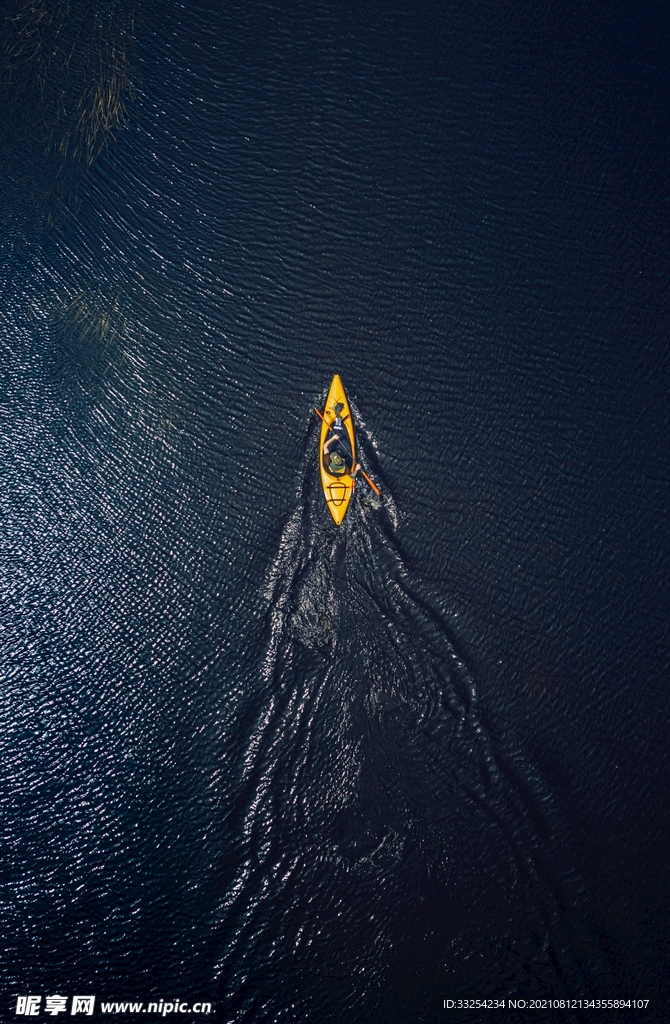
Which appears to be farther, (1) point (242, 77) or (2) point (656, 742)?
(1) point (242, 77)

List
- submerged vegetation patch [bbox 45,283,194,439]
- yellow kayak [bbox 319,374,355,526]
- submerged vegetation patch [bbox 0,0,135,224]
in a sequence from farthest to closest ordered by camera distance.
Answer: submerged vegetation patch [bbox 0,0,135,224] → submerged vegetation patch [bbox 45,283,194,439] → yellow kayak [bbox 319,374,355,526]

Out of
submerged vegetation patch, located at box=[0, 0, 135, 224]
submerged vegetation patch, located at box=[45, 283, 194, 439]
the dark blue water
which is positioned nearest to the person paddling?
the dark blue water

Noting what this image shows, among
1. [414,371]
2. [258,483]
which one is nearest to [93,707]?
[258,483]

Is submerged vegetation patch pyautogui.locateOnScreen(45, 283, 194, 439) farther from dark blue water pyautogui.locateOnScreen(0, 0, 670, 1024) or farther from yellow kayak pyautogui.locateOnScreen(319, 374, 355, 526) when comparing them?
yellow kayak pyautogui.locateOnScreen(319, 374, 355, 526)

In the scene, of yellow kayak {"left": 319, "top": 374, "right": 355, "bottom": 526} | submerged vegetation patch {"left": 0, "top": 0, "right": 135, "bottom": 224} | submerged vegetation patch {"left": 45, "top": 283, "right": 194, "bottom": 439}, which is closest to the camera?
yellow kayak {"left": 319, "top": 374, "right": 355, "bottom": 526}

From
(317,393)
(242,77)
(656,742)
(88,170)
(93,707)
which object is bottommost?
(656,742)

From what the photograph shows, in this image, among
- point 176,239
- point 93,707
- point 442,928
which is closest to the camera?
point 442,928

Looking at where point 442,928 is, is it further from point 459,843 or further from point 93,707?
point 93,707

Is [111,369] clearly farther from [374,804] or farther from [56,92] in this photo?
[374,804]
